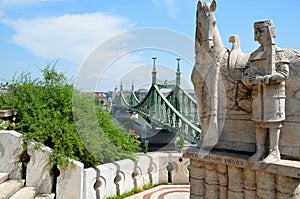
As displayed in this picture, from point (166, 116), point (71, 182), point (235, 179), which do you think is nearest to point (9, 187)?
point (71, 182)

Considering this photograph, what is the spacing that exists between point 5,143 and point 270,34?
4.69 meters

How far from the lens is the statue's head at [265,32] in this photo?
3.15m

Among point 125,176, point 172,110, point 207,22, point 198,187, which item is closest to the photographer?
point 207,22

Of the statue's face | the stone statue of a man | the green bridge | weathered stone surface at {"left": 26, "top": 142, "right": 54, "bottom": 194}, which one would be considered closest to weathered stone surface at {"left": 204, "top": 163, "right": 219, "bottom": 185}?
the stone statue of a man

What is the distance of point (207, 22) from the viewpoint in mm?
3646

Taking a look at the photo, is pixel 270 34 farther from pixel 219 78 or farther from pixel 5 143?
pixel 5 143

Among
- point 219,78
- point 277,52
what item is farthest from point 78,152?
point 277,52

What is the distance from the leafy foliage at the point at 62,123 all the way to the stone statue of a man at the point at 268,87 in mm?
3294

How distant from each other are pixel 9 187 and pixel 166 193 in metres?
3.21

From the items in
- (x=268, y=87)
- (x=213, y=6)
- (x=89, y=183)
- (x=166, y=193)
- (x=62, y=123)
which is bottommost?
(x=166, y=193)

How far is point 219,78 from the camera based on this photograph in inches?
142

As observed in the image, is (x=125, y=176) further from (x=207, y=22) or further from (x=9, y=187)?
(x=207, y=22)

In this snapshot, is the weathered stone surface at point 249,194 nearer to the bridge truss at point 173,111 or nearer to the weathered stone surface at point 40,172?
the weathered stone surface at point 40,172

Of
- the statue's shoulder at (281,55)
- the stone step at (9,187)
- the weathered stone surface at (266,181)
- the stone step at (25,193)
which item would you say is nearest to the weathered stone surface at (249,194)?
the weathered stone surface at (266,181)
